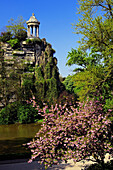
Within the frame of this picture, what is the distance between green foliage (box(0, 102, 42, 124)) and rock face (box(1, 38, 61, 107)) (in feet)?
8.15

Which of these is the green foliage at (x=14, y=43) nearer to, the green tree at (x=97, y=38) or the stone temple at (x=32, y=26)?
the stone temple at (x=32, y=26)

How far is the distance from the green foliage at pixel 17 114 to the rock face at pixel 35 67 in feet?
8.15

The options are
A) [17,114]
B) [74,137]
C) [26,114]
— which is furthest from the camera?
[17,114]

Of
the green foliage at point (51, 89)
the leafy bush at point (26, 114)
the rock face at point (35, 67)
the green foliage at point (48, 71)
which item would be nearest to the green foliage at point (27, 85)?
the rock face at point (35, 67)

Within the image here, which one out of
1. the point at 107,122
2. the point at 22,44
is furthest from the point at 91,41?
the point at 22,44

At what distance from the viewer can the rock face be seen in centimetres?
3644

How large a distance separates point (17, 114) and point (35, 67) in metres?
9.43

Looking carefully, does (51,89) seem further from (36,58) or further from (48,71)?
(36,58)

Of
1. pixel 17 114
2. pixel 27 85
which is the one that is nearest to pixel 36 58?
pixel 27 85

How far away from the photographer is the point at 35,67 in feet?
127

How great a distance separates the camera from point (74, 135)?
321 inches

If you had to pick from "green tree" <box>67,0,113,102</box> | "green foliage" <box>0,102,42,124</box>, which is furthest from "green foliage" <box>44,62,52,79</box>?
"green tree" <box>67,0,113,102</box>

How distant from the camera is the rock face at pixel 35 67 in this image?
3644 cm

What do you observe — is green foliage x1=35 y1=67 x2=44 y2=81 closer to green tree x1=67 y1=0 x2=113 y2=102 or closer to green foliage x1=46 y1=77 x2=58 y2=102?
green foliage x1=46 y1=77 x2=58 y2=102
